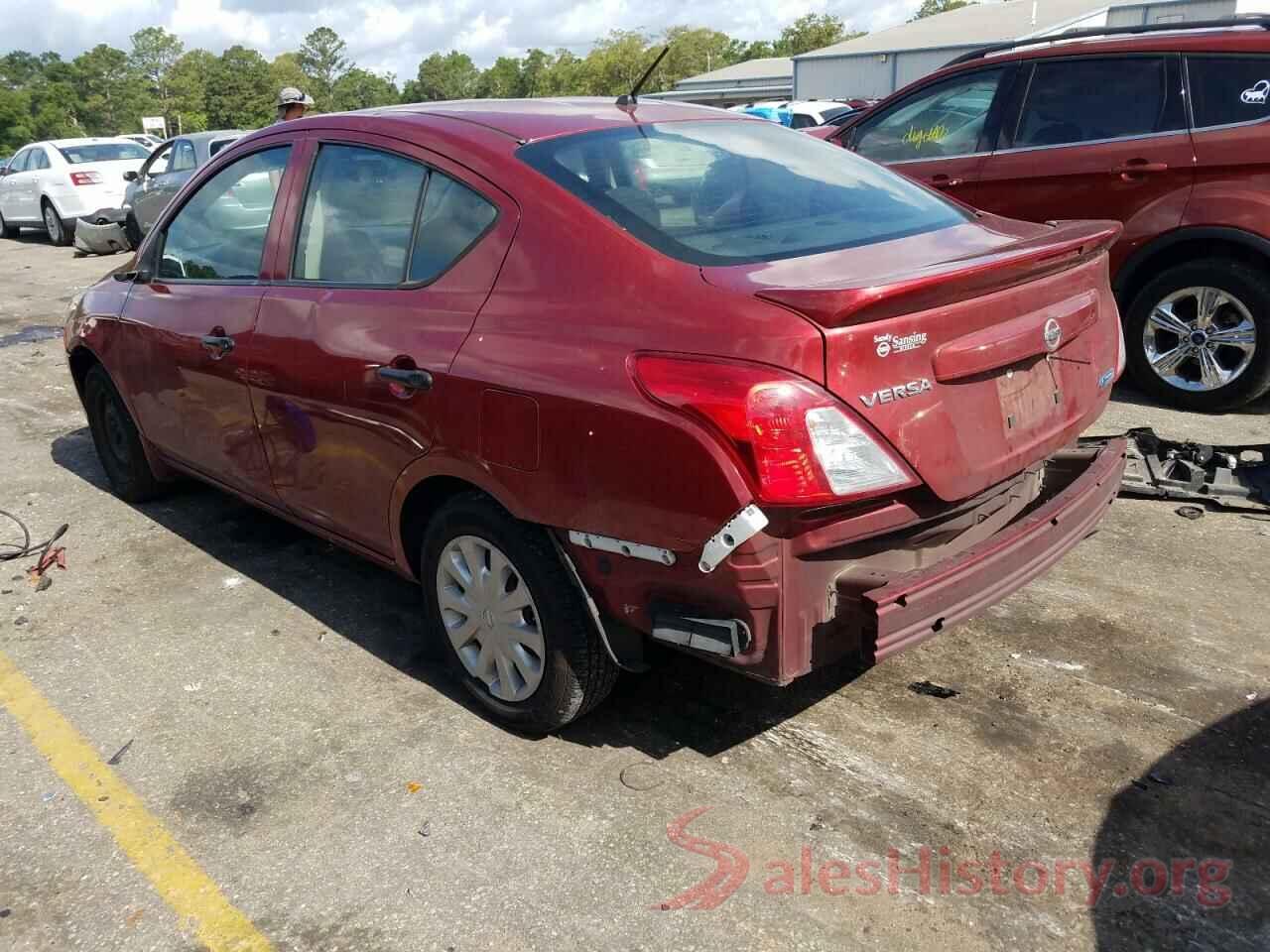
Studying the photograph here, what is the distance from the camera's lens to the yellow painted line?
2.59 meters

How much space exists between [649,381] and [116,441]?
154 inches

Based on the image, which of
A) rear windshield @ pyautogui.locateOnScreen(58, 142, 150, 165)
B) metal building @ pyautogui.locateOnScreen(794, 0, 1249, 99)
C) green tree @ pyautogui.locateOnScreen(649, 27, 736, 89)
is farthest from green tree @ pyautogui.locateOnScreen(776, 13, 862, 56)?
rear windshield @ pyautogui.locateOnScreen(58, 142, 150, 165)

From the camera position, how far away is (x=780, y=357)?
7.95ft

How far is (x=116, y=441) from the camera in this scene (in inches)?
215

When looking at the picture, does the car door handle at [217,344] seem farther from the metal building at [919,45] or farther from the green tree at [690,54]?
the green tree at [690,54]

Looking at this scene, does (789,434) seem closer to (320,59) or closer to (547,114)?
(547,114)

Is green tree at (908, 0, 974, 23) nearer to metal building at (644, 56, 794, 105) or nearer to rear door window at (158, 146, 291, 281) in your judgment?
metal building at (644, 56, 794, 105)

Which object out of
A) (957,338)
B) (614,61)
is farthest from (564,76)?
(957,338)

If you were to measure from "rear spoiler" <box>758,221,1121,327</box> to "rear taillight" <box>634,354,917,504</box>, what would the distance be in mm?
177

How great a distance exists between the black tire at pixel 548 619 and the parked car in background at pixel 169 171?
1277cm

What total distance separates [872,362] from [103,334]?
3.90m

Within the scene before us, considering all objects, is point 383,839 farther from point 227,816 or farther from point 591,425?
point 591,425

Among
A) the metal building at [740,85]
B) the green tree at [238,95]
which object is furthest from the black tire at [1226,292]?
the green tree at [238,95]

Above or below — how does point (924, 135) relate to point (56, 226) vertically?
above
